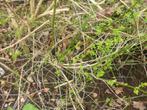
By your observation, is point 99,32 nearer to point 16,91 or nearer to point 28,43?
point 28,43

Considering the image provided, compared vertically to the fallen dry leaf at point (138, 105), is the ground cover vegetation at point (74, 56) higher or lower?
higher

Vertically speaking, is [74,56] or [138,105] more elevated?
[74,56]

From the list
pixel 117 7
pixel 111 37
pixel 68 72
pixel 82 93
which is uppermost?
pixel 117 7

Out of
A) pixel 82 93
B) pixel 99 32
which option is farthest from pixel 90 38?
pixel 82 93

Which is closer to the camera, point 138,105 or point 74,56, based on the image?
point 138,105

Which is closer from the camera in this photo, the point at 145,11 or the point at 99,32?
the point at 99,32

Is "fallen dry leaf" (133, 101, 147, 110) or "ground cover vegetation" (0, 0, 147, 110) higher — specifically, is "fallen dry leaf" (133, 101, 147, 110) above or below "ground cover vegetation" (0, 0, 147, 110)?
below

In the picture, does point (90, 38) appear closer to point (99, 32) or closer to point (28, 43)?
point (99, 32)

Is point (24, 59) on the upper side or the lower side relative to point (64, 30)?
lower

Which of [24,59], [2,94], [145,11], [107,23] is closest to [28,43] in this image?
[24,59]
